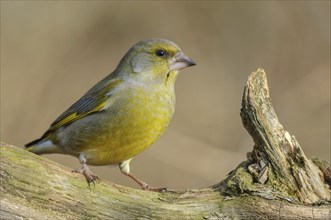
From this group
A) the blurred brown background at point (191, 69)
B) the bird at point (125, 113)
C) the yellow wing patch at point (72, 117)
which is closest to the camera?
the bird at point (125, 113)

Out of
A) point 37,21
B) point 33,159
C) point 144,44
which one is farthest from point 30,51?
point 33,159

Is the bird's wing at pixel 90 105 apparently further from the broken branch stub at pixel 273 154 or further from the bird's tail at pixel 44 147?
the broken branch stub at pixel 273 154

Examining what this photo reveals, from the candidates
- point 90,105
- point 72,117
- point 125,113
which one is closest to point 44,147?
point 72,117

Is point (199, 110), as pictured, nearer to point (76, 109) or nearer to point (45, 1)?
point (45, 1)

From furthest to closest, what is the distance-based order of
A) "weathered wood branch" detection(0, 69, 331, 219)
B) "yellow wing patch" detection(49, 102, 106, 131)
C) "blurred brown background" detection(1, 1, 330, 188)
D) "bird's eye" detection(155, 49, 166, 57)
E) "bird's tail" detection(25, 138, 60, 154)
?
1. "blurred brown background" detection(1, 1, 330, 188)
2. "bird's tail" detection(25, 138, 60, 154)
3. "bird's eye" detection(155, 49, 166, 57)
4. "yellow wing patch" detection(49, 102, 106, 131)
5. "weathered wood branch" detection(0, 69, 331, 219)

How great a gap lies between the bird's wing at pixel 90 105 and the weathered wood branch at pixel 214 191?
4.44 feet

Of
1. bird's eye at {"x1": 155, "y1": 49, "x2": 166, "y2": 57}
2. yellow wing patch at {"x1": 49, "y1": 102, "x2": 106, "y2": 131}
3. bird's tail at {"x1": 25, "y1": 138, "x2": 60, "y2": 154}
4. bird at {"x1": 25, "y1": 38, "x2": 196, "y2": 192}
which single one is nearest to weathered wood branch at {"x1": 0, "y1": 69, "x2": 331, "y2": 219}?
bird at {"x1": 25, "y1": 38, "x2": 196, "y2": 192}

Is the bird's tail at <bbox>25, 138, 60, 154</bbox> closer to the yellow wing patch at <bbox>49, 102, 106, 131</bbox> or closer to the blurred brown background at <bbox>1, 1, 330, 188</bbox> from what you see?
the yellow wing patch at <bbox>49, 102, 106, 131</bbox>

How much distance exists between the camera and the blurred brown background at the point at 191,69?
9.61 meters

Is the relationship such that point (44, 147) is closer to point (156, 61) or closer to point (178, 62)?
point (156, 61)

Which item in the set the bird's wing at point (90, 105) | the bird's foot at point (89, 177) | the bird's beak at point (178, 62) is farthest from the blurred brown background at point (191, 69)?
the bird's foot at point (89, 177)

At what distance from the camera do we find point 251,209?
5.28m

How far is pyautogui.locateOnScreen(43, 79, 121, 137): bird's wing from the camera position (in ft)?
22.1

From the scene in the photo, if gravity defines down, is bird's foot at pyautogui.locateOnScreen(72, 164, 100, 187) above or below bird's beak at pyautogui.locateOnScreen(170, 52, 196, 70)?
below
